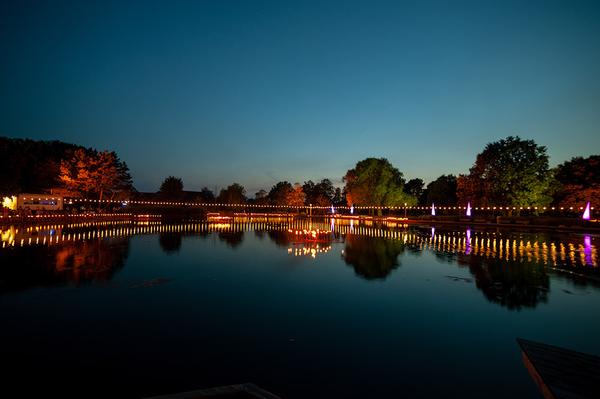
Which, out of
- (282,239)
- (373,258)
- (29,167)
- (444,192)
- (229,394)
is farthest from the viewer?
(444,192)

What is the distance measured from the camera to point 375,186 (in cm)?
6269

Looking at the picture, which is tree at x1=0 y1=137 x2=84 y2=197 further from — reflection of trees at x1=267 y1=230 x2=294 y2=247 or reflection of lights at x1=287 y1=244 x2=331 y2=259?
reflection of lights at x1=287 y1=244 x2=331 y2=259

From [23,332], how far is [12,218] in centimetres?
3433

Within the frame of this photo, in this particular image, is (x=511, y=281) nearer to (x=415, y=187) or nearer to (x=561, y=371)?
(x=561, y=371)

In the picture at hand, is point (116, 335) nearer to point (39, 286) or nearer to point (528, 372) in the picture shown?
point (39, 286)

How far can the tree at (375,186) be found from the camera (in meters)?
62.6

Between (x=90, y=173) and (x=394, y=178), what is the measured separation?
164 ft

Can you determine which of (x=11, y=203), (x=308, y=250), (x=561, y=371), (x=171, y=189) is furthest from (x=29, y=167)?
(x=561, y=371)

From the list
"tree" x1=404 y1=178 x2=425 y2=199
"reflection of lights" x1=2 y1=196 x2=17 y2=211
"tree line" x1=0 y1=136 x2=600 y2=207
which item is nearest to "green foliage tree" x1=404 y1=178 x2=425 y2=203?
"tree" x1=404 y1=178 x2=425 y2=199

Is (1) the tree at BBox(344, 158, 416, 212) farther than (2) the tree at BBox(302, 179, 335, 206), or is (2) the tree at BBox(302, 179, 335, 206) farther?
(2) the tree at BBox(302, 179, 335, 206)

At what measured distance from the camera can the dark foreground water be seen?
5191 millimetres

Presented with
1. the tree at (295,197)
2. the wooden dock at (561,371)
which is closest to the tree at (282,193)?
the tree at (295,197)

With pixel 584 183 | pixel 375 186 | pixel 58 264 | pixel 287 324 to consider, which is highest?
pixel 375 186

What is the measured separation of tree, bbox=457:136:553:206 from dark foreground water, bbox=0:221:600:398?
3116cm
